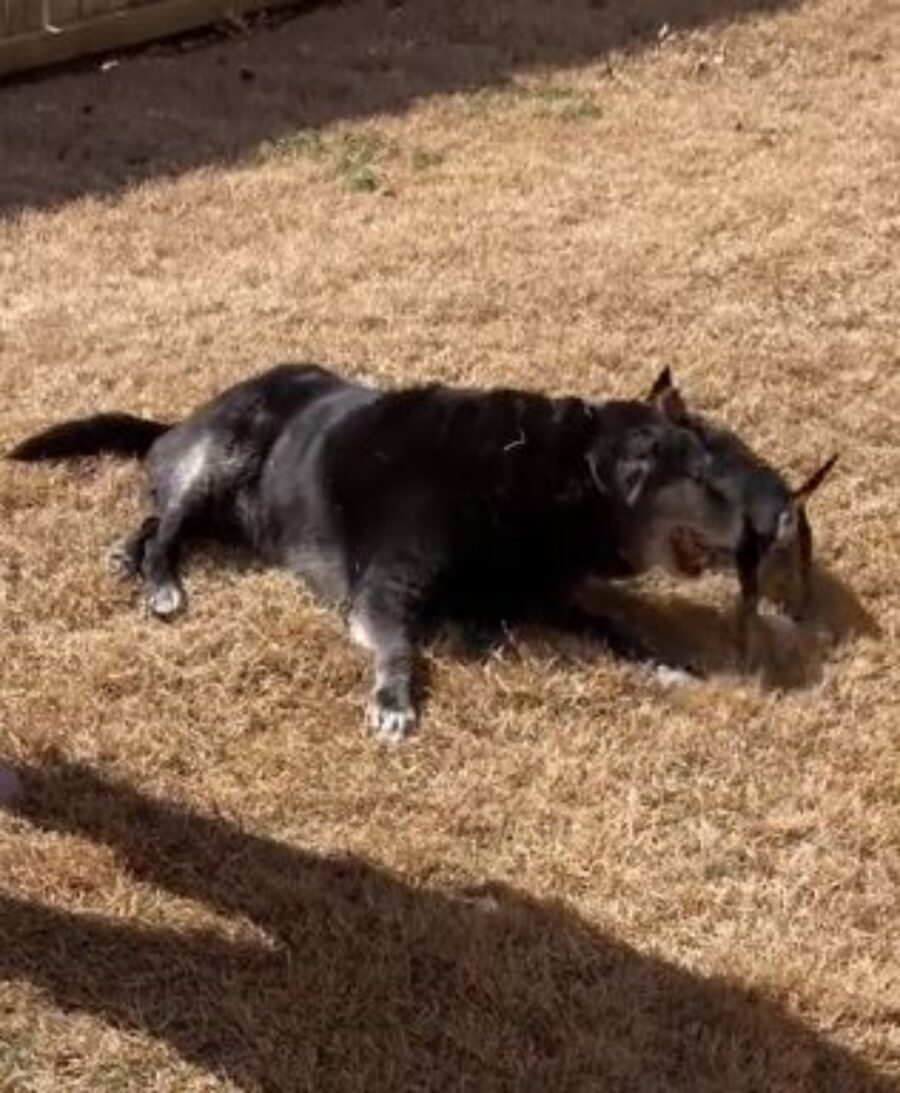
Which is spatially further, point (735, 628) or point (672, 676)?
point (735, 628)

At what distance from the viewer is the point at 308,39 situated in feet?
31.6

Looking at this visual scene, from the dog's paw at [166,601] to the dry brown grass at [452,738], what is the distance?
47 mm

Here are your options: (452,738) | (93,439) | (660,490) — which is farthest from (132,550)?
(660,490)

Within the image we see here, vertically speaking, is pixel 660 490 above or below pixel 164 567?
above

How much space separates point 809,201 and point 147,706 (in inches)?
162

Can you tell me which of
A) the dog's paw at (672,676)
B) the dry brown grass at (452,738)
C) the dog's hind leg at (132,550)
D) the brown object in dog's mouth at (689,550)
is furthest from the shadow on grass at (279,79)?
the dog's paw at (672,676)

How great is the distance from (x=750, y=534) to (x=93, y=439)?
1.88 meters

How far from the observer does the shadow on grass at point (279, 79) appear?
798cm

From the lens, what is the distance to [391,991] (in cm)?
321

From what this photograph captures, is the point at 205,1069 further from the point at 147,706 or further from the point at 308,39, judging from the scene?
the point at 308,39

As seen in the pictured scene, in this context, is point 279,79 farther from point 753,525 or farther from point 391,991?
point 391,991

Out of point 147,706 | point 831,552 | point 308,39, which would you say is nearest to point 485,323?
point 831,552

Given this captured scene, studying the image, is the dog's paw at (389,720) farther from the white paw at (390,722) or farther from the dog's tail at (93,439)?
the dog's tail at (93,439)

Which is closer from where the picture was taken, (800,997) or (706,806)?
(800,997)
